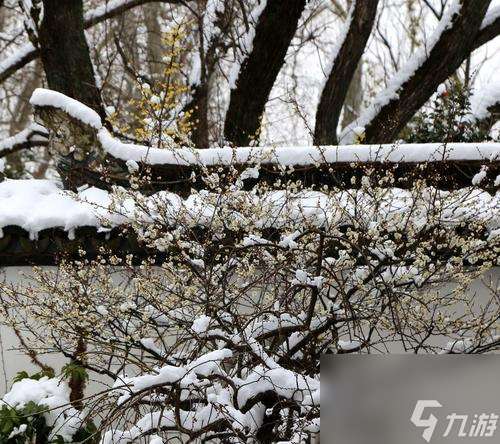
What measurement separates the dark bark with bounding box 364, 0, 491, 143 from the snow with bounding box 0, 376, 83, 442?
167 inches

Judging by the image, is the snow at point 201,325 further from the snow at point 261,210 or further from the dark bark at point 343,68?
the dark bark at point 343,68

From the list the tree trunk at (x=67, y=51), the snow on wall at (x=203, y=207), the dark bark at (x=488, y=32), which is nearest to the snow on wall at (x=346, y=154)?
the snow on wall at (x=203, y=207)

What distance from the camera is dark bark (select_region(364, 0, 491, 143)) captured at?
813cm

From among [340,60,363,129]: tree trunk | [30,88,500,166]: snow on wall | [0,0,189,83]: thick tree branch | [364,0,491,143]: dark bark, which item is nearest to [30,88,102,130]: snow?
[30,88,500,166]: snow on wall

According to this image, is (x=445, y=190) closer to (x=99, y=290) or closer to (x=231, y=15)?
(x=99, y=290)

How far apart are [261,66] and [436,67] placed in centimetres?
169

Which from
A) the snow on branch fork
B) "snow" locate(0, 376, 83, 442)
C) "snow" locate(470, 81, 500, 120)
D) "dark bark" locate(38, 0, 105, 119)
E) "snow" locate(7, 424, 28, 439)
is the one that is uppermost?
"dark bark" locate(38, 0, 105, 119)

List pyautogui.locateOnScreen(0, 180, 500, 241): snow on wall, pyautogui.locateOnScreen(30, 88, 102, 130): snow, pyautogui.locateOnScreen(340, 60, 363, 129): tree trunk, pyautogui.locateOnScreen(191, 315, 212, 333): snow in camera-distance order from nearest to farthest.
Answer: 1. pyautogui.locateOnScreen(191, 315, 212, 333): snow
2. pyautogui.locateOnScreen(0, 180, 500, 241): snow on wall
3. pyautogui.locateOnScreen(30, 88, 102, 130): snow
4. pyautogui.locateOnScreen(340, 60, 363, 129): tree trunk

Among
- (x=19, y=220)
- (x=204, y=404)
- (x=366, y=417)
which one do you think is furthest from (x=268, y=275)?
(x=19, y=220)

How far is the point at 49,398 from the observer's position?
4777 mm

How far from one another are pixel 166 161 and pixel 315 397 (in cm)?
313

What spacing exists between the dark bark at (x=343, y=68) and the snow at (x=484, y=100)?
4.17ft

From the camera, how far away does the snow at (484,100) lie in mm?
8586
